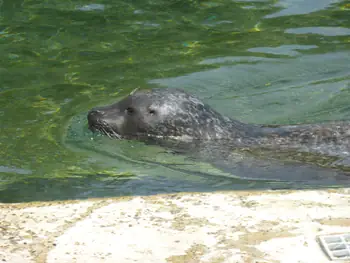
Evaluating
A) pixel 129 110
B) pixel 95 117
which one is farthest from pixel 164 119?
pixel 95 117

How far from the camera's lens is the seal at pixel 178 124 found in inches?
319

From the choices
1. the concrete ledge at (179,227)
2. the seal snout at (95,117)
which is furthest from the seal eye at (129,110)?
the concrete ledge at (179,227)

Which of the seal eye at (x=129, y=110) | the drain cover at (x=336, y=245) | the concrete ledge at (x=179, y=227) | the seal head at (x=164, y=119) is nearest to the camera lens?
the drain cover at (x=336, y=245)

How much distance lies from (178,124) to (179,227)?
10.6 feet

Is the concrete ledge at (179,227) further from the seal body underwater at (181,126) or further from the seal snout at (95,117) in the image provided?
the seal snout at (95,117)

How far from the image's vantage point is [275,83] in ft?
33.8

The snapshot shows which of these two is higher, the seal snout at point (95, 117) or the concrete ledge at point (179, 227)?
the concrete ledge at point (179, 227)

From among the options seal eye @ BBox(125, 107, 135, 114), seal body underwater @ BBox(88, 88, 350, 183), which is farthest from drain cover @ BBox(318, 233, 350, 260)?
seal eye @ BBox(125, 107, 135, 114)

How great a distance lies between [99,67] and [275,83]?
8.31 ft

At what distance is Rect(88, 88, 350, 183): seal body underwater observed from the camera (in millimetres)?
8047

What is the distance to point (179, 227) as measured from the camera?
510 centimetres

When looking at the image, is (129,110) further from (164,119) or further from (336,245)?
(336,245)

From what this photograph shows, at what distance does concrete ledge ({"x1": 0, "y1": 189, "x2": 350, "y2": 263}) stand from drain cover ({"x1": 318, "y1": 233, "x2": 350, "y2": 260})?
53 millimetres

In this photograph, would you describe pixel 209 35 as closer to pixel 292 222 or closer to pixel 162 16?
pixel 162 16
